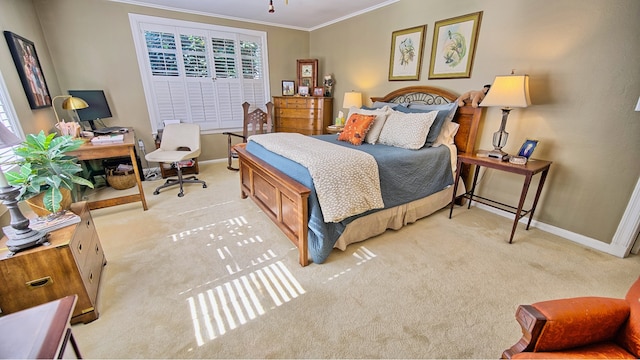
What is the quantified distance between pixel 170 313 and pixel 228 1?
3854mm

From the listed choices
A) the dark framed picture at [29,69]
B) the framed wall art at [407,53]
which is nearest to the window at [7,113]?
the dark framed picture at [29,69]

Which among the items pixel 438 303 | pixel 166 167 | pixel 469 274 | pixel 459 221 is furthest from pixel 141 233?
pixel 459 221

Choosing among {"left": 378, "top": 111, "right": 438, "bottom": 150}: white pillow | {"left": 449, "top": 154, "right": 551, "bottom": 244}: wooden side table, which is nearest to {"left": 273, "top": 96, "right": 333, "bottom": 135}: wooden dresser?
{"left": 378, "top": 111, "right": 438, "bottom": 150}: white pillow

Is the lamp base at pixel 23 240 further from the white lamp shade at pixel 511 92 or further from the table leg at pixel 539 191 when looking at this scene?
the table leg at pixel 539 191

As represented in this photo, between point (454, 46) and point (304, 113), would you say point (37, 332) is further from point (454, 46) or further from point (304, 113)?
point (304, 113)

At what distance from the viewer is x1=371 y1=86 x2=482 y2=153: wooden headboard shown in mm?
2734

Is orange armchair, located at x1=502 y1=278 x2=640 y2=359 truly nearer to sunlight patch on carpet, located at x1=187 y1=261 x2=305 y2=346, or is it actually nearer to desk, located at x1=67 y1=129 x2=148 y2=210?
→ sunlight patch on carpet, located at x1=187 y1=261 x2=305 y2=346

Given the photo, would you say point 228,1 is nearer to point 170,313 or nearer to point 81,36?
point 81,36

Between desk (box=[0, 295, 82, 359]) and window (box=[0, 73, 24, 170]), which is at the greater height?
window (box=[0, 73, 24, 170])

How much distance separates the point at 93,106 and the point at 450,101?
4.56 meters

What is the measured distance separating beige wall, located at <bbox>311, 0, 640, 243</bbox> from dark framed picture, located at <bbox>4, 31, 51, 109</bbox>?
430cm

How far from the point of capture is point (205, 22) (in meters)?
4.10

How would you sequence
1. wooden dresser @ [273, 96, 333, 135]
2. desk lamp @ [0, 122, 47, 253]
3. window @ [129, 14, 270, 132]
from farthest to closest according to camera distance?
wooden dresser @ [273, 96, 333, 135] → window @ [129, 14, 270, 132] → desk lamp @ [0, 122, 47, 253]

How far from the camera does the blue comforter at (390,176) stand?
191 cm
